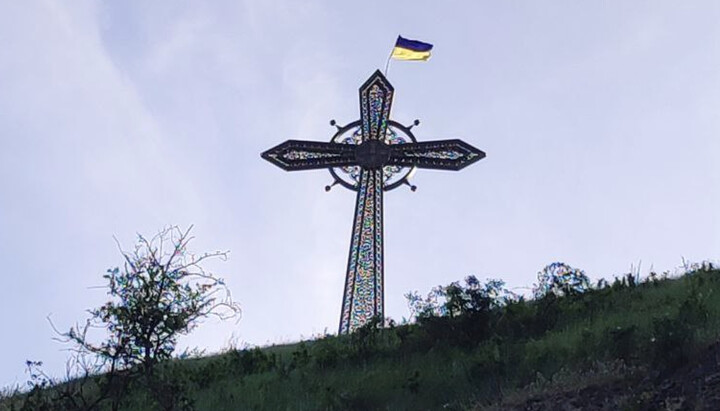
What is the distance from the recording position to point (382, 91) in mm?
18703

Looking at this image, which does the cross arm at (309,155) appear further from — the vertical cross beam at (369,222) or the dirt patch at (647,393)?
the dirt patch at (647,393)

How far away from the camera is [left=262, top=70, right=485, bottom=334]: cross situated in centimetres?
1739

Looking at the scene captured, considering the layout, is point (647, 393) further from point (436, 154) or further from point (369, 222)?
point (436, 154)

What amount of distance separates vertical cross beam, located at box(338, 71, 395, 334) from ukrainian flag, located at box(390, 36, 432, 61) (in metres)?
0.97

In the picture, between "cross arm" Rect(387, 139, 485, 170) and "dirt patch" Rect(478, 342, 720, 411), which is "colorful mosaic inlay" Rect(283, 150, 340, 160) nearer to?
"cross arm" Rect(387, 139, 485, 170)

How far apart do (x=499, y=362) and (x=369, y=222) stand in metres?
7.71

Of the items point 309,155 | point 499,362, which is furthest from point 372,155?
point 499,362

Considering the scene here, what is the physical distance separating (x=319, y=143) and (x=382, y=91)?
164cm

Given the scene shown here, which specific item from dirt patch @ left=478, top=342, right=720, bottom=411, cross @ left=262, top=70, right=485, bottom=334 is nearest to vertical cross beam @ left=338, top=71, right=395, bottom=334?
cross @ left=262, top=70, right=485, bottom=334

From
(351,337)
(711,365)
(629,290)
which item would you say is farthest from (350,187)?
(711,365)

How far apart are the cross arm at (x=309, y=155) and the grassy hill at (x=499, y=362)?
190 inches

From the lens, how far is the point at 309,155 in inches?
727

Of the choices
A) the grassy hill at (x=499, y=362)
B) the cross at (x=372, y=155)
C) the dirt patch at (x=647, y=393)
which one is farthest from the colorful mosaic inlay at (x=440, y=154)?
the dirt patch at (x=647, y=393)

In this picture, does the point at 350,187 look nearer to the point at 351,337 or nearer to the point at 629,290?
the point at 351,337
